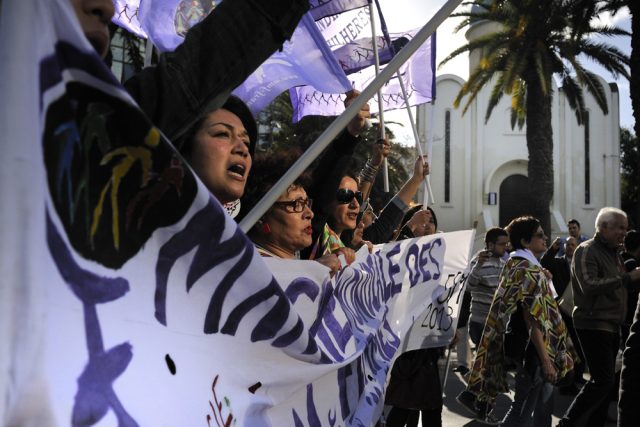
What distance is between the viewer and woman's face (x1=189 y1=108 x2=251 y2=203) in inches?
79.6

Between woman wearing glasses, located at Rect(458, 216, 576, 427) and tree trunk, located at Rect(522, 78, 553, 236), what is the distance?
1368 cm

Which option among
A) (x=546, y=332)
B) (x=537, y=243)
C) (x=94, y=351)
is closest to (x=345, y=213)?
(x=546, y=332)

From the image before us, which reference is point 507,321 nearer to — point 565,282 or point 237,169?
point 237,169

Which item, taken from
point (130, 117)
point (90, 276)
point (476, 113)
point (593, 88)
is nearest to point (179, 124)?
point (130, 117)

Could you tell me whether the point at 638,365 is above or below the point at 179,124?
below

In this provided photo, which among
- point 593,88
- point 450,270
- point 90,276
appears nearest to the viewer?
point 90,276

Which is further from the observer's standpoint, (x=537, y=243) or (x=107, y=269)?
(x=537, y=243)

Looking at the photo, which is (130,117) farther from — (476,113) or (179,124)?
(476,113)

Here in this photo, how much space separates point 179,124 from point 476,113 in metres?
36.9

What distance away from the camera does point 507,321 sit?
15.4 ft

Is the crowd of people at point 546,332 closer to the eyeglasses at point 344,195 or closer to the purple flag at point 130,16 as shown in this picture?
the eyeglasses at point 344,195

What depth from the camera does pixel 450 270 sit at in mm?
4156

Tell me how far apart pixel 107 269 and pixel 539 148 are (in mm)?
18319

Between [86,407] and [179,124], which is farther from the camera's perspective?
[179,124]
